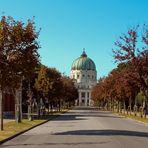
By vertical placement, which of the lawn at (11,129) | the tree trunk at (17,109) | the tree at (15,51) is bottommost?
the lawn at (11,129)

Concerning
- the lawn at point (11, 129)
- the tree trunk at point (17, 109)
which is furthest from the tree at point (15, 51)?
the tree trunk at point (17, 109)

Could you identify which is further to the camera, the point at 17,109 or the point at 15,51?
the point at 17,109

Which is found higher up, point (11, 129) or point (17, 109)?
point (17, 109)

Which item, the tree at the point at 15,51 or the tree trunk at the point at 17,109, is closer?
the tree at the point at 15,51

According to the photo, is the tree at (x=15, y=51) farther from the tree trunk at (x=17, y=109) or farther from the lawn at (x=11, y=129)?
the tree trunk at (x=17, y=109)

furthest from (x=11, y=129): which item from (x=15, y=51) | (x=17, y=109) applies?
(x=17, y=109)

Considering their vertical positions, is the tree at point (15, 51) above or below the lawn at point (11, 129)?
above

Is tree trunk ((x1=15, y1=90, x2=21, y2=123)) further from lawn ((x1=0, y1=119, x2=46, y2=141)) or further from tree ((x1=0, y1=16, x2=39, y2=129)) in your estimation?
tree ((x1=0, y1=16, x2=39, y2=129))

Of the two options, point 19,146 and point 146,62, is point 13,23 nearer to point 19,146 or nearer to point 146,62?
point 19,146

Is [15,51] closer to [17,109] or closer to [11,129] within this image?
[11,129]

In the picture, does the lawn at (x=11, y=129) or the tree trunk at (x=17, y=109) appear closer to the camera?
the lawn at (x=11, y=129)

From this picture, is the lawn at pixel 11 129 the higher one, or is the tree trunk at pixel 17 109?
the tree trunk at pixel 17 109

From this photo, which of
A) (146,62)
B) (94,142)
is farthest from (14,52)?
(146,62)

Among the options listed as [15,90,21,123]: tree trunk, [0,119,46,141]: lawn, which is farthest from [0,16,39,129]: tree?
[15,90,21,123]: tree trunk
